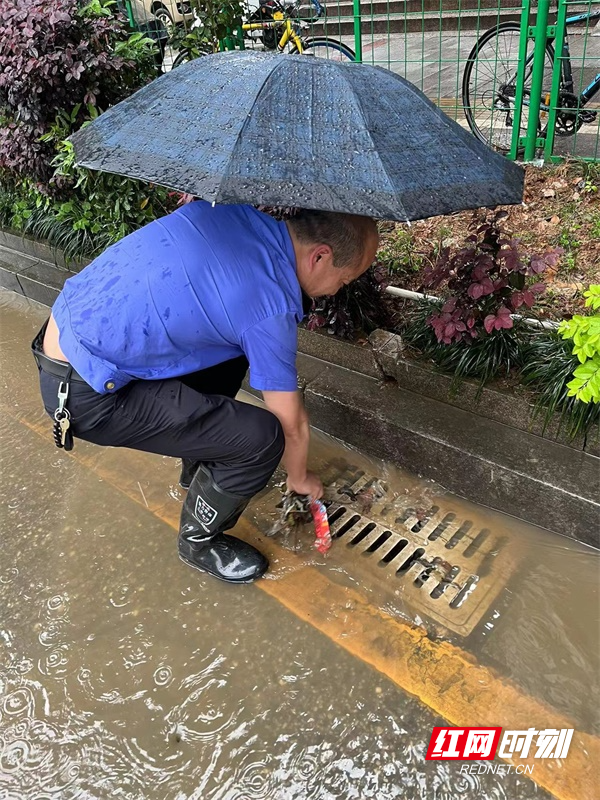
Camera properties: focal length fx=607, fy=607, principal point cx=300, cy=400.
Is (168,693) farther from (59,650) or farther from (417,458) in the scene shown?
(417,458)

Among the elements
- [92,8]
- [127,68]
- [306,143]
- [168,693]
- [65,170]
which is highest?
[92,8]

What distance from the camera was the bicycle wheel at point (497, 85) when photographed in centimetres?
443

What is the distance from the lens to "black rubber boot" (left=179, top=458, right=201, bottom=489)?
2824mm

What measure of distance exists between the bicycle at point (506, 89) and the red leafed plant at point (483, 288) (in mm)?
1987

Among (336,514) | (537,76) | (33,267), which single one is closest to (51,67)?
(33,267)

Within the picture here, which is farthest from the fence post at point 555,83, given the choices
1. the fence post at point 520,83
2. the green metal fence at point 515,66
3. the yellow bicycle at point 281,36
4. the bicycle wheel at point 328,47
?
the bicycle wheel at point 328,47

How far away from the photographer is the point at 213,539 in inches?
98.4

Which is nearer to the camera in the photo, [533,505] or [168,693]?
[168,693]

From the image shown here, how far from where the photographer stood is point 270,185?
61.0 inches

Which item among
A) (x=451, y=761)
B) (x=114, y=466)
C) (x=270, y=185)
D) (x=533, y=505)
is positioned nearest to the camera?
(x=270, y=185)

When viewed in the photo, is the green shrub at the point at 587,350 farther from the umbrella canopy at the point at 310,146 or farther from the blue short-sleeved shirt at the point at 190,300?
the blue short-sleeved shirt at the point at 190,300

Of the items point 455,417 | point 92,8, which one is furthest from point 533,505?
point 92,8

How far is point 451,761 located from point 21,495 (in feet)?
7.36

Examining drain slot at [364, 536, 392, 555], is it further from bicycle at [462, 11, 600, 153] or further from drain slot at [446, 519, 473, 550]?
bicycle at [462, 11, 600, 153]
